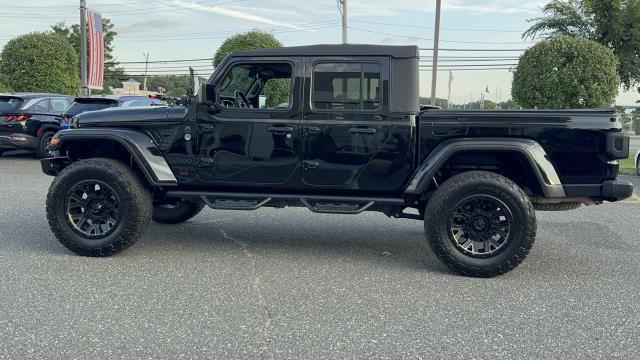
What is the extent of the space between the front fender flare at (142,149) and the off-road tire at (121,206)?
193 mm

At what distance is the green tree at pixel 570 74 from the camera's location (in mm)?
13758

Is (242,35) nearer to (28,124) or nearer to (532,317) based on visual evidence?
(28,124)

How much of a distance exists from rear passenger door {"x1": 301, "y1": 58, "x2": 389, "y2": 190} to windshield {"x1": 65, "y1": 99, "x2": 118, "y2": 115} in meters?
8.30

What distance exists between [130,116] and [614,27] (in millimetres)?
18195

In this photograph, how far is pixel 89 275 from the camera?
15.3 ft

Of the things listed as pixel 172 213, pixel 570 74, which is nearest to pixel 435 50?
pixel 570 74

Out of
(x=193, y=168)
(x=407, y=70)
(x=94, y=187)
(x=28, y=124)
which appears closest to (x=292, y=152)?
(x=193, y=168)

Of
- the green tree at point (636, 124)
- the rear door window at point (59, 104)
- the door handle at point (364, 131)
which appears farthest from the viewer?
the green tree at point (636, 124)

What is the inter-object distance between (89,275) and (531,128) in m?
3.95

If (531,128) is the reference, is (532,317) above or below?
below

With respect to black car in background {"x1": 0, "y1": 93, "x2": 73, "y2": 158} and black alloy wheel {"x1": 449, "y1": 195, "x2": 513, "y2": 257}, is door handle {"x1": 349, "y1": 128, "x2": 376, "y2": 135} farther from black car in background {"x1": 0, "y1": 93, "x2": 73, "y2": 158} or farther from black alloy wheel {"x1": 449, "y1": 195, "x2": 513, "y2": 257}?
black car in background {"x1": 0, "y1": 93, "x2": 73, "y2": 158}

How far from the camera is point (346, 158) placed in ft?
16.3

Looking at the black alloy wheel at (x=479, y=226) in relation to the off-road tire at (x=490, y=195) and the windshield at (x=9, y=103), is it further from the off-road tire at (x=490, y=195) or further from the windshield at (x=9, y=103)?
the windshield at (x=9, y=103)

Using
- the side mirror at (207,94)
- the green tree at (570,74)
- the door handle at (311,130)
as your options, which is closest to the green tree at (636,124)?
the green tree at (570,74)
